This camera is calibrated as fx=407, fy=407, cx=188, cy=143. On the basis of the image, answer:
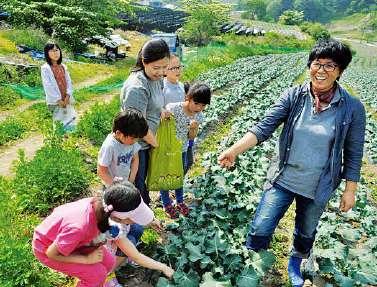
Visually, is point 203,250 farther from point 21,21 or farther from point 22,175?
point 21,21

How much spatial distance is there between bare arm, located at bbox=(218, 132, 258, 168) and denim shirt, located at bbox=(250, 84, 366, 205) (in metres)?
0.06

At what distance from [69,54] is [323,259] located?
623 inches

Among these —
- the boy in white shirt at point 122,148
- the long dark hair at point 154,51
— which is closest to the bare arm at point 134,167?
the boy in white shirt at point 122,148

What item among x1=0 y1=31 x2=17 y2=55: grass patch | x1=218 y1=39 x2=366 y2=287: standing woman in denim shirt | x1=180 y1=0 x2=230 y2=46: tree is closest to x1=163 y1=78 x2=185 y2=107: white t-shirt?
x1=218 y1=39 x2=366 y2=287: standing woman in denim shirt

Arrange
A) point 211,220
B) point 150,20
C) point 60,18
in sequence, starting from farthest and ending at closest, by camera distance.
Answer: point 150,20 → point 60,18 → point 211,220

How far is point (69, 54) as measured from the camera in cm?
1755

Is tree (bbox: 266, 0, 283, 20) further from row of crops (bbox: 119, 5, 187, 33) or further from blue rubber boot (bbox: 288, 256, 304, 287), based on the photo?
blue rubber boot (bbox: 288, 256, 304, 287)

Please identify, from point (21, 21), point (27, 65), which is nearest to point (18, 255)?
point (27, 65)

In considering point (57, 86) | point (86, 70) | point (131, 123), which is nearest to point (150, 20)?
point (86, 70)

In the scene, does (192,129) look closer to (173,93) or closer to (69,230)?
(173,93)

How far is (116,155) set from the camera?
3672 mm

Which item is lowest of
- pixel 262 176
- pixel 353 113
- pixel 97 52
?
pixel 97 52

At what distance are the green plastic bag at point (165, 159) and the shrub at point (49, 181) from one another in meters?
1.38

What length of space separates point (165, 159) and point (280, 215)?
140 centimetres
